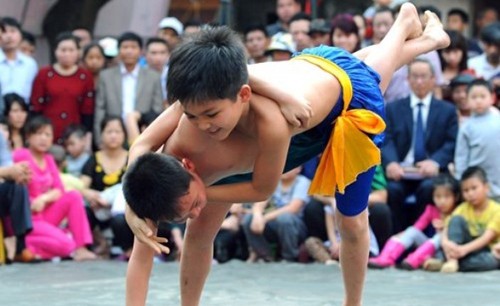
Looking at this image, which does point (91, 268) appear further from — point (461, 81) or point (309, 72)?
point (309, 72)

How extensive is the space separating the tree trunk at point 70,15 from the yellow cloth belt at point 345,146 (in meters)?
6.13

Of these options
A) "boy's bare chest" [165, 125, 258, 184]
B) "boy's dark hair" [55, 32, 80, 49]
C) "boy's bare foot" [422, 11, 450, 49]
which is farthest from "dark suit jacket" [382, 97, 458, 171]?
"boy's bare chest" [165, 125, 258, 184]

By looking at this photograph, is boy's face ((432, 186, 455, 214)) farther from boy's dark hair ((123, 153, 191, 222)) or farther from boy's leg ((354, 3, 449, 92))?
boy's dark hair ((123, 153, 191, 222))

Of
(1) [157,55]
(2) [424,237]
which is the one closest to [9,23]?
(1) [157,55]

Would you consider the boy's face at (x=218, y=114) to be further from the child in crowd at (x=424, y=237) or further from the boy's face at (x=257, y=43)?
the boy's face at (x=257, y=43)

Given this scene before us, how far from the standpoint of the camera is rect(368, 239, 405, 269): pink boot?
7.87 metres

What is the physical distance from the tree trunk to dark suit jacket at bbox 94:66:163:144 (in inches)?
70.1

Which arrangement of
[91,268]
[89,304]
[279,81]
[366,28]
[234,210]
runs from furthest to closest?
1. [366,28]
2. [234,210]
3. [91,268]
4. [89,304]
5. [279,81]

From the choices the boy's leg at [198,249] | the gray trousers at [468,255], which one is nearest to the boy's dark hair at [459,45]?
the gray trousers at [468,255]

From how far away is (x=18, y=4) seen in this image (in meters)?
10.7

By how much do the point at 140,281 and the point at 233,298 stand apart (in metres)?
1.73

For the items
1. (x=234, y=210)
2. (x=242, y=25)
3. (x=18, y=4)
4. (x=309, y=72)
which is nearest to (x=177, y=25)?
(x=18, y=4)

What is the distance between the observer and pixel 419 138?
8.25 meters

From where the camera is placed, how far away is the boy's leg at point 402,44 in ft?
17.0
